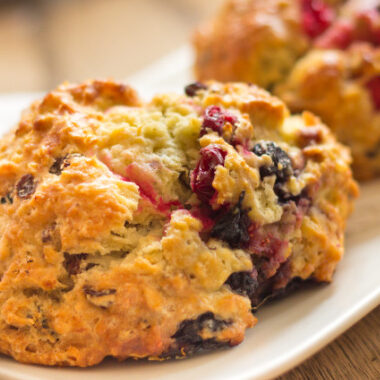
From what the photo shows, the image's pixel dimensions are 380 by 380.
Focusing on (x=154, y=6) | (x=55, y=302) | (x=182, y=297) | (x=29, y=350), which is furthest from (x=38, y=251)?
(x=154, y=6)

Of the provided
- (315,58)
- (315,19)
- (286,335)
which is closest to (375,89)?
(315,58)

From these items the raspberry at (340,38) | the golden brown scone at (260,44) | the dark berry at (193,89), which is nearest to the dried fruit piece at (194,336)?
the dark berry at (193,89)

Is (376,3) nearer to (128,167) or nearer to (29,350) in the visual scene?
(128,167)

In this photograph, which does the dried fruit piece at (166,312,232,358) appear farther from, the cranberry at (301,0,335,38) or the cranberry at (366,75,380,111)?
the cranberry at (301,0,335,38)

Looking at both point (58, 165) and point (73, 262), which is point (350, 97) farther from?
point (73, 262)

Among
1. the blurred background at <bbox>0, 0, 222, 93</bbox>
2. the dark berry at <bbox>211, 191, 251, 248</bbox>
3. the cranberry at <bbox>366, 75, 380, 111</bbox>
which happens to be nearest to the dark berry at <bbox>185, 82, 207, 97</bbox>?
the dark berry at <bbox>211, 191, 251, 248</bbox>

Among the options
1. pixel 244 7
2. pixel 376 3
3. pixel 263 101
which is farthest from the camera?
pixel 244 7
